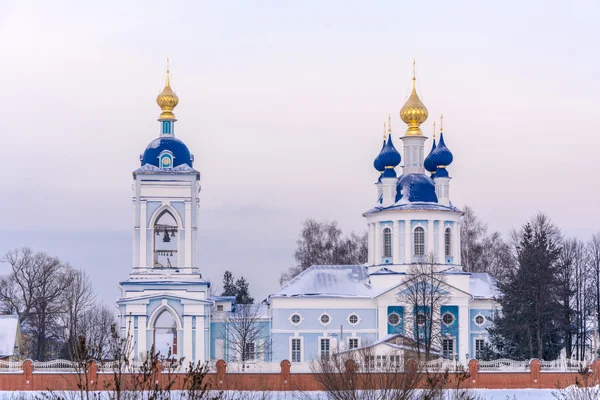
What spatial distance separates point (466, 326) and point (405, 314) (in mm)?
2488

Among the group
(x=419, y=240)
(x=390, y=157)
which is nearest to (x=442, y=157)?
(x=390, y=157)

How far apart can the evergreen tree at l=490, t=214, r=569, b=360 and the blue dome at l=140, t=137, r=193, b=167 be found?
12.8 metres

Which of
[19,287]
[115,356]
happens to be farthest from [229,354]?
[115,356]

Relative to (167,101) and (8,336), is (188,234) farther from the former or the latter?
(8,336)

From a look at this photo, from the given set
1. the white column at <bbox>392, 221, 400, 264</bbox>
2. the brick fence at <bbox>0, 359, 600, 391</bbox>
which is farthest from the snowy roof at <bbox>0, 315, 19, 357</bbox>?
the white column at <bbox>392, 221, 400, 264</bbox>

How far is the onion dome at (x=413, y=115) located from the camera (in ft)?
177

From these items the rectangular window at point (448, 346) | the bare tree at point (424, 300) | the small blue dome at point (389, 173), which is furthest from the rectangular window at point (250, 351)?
the small blue dome at point (389, 173)

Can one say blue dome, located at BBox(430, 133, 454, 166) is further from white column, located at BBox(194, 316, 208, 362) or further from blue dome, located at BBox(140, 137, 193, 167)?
white column, located at BBox(194, 316, 208, 362)

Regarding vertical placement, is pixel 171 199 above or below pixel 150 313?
above

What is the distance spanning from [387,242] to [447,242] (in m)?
2.42

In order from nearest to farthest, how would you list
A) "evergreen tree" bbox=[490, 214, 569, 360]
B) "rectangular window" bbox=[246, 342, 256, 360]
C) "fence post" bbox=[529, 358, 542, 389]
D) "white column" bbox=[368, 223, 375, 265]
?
"fence post" bbox=[529, 358, 542, 389]
"evergreen tree" bbox=[490, 214, 569, 360]
"rectangular window" bbox=[246, 342, 256, 360]
"white column" bbox=[368, 223, 375, 265]

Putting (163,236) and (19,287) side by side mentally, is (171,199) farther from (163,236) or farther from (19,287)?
(19,287)

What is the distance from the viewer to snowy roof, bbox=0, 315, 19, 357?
47.0 meters

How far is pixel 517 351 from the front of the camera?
4691 centimetres
